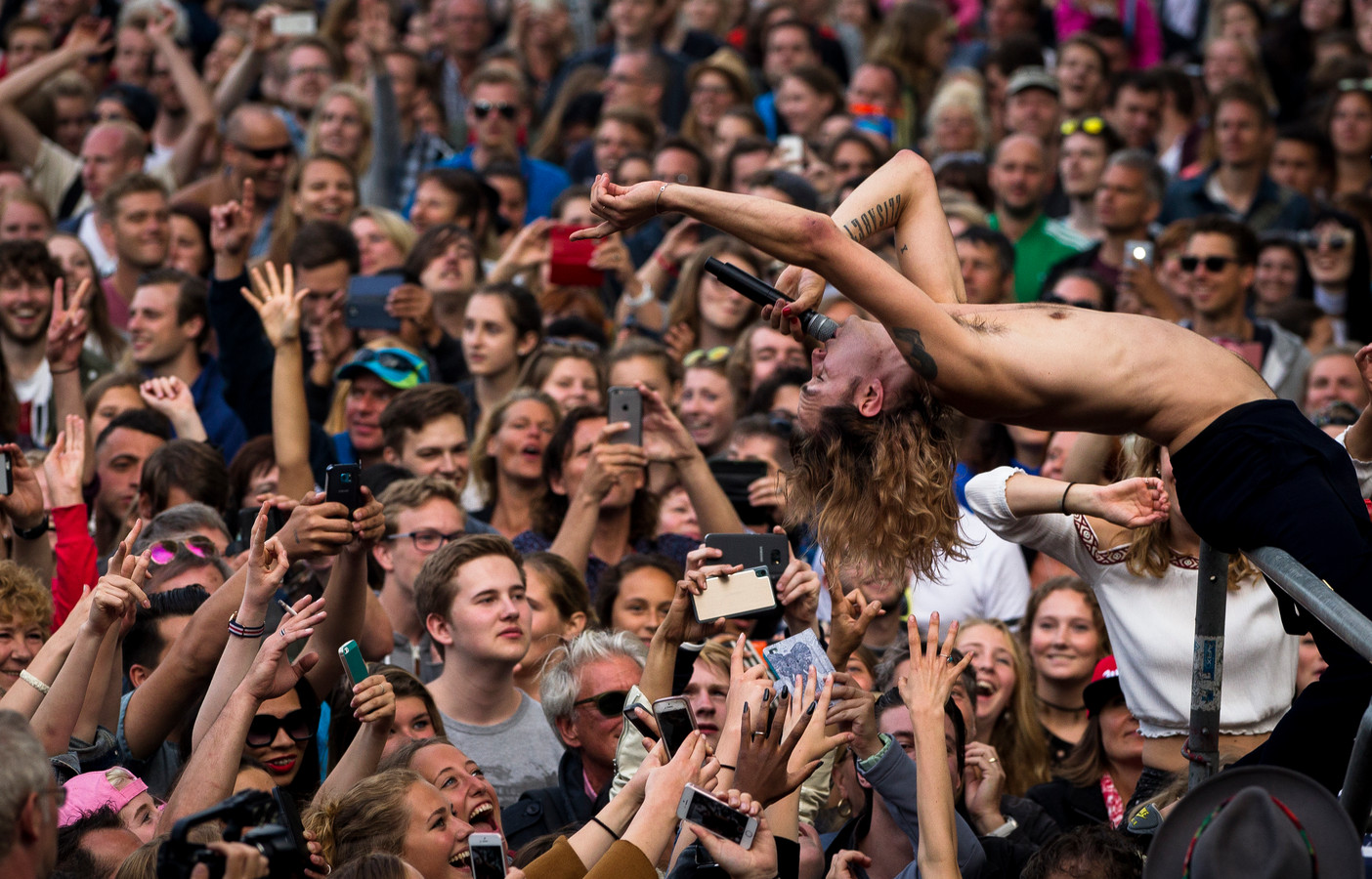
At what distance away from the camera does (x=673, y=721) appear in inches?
169

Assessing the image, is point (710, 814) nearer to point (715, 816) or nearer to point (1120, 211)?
point (715, 816)

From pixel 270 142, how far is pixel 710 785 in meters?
6.76

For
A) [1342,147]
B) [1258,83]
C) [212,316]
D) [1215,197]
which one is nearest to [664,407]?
[212,316]

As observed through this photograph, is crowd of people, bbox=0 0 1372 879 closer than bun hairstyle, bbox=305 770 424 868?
Yes

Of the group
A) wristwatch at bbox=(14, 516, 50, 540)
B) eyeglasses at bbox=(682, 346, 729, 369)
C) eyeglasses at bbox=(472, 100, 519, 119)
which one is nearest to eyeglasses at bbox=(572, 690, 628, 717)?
wristwatch at bbox=(14, 516, 50, 540)

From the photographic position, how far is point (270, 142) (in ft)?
32.3

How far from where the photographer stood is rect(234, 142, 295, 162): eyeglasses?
9828 mm

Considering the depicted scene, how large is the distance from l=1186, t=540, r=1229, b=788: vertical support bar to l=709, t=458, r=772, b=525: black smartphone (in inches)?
119

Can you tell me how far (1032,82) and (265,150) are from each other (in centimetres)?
502

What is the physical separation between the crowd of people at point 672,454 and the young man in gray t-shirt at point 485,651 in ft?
0.06

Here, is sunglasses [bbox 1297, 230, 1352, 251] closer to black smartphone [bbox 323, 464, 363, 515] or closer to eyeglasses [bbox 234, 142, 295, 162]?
eyeglasses [bbox 234, 142, 295, 162]

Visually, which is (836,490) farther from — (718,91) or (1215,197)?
(718,91)

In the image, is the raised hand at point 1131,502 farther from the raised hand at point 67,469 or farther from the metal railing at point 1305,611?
the raised hand at point 67,469

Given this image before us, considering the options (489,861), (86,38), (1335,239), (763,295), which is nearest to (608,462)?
(763,295)
